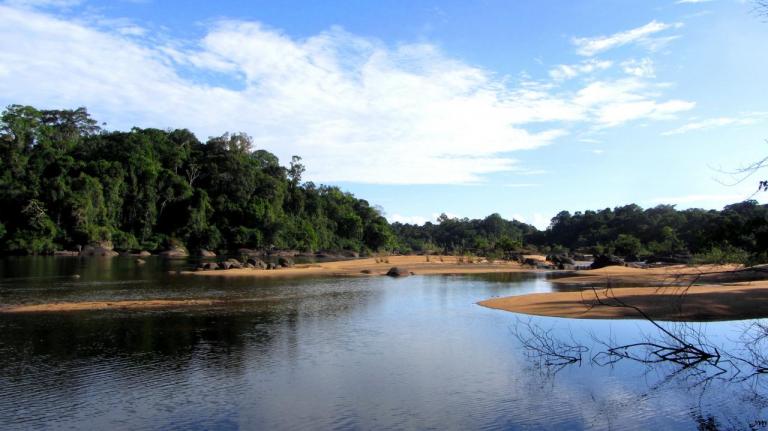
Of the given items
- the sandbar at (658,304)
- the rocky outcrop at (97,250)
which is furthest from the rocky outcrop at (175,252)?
the sandbar at (658,304)

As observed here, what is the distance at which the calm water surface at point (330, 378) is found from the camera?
11.3 m

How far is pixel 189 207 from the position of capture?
10994 centimetres

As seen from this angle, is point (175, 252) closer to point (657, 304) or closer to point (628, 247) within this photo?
point (628, 247)

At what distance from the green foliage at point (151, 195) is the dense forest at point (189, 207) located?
0.72 ft

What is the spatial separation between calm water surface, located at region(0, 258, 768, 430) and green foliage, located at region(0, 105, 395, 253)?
7848 centimetres

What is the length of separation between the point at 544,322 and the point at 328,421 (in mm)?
13941

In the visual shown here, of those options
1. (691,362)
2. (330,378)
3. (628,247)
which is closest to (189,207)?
(628,247)

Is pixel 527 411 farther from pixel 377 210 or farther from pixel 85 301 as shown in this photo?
pixel 377 210

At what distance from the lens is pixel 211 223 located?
115m

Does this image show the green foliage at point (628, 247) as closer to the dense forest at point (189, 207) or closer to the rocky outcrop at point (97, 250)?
the dense forest at point (189, 207)

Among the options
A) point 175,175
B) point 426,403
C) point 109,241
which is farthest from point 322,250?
point 426,403

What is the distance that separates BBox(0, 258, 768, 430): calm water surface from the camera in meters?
11.3

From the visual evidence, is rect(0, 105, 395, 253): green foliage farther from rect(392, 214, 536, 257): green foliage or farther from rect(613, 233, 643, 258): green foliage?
rect(613, 233, 643, 258): green foliage

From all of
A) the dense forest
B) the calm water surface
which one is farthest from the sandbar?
the dense forest
